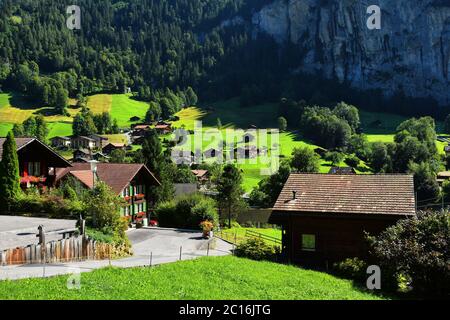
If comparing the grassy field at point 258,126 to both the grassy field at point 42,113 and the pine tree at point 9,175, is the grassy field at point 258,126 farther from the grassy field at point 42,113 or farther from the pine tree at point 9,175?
the pine tree at point 9,175

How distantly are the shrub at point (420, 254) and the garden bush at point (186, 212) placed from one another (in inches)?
946

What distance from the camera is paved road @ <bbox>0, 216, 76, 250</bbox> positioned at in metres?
24.8

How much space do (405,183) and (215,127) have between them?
149m

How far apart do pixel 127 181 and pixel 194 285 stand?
28.6 m

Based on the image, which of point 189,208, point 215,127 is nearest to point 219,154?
point 215,127

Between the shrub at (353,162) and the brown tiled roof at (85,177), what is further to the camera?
the shrub at (353,162)

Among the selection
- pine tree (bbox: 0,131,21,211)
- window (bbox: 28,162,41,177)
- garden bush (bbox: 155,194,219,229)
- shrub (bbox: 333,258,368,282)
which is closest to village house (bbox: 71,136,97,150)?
garden bush (bbox: 155,194,219,229)

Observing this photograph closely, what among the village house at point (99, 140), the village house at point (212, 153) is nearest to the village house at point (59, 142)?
the village house at point (99, 140)

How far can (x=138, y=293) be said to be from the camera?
51.5 ft

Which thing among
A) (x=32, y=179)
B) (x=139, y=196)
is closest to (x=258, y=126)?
(x=139, y=196)

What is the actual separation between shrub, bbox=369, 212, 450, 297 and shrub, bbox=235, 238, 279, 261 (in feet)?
22.1

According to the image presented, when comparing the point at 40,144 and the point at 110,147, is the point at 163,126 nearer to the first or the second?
the point at 110,147

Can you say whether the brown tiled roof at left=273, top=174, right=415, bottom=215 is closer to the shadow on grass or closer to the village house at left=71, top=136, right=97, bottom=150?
the village house at left=71, top=136, right=97, bottom=150

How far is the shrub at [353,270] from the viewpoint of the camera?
24.4 m
